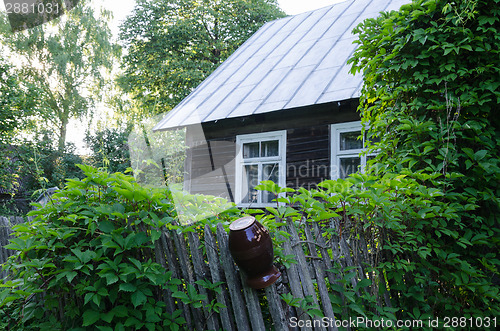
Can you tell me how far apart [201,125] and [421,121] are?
18.1 ft

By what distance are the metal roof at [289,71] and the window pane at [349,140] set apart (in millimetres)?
856

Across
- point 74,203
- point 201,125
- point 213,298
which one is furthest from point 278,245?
point 201,125

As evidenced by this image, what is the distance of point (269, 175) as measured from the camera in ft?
23.5

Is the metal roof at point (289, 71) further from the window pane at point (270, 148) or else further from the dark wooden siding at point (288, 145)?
the window pane at point (270, 148)

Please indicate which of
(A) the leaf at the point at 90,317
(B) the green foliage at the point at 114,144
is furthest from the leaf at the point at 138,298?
(B) the green foliage at the point at 114,144

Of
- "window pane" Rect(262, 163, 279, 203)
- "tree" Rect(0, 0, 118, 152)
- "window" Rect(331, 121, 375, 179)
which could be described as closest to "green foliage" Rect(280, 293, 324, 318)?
"window" Rect(331, 121, 375, 179)

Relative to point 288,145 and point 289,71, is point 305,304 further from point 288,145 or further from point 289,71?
point 289,71

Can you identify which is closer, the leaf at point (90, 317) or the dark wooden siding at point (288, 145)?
the leaf at point (90, 317)

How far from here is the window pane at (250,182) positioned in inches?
293

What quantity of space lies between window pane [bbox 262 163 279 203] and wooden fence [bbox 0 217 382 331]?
4.91 meters

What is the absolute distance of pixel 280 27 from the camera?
1050 cm

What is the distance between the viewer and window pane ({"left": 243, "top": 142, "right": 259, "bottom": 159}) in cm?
739

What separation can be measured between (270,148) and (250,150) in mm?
502

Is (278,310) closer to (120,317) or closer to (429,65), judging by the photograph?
(120,317)
